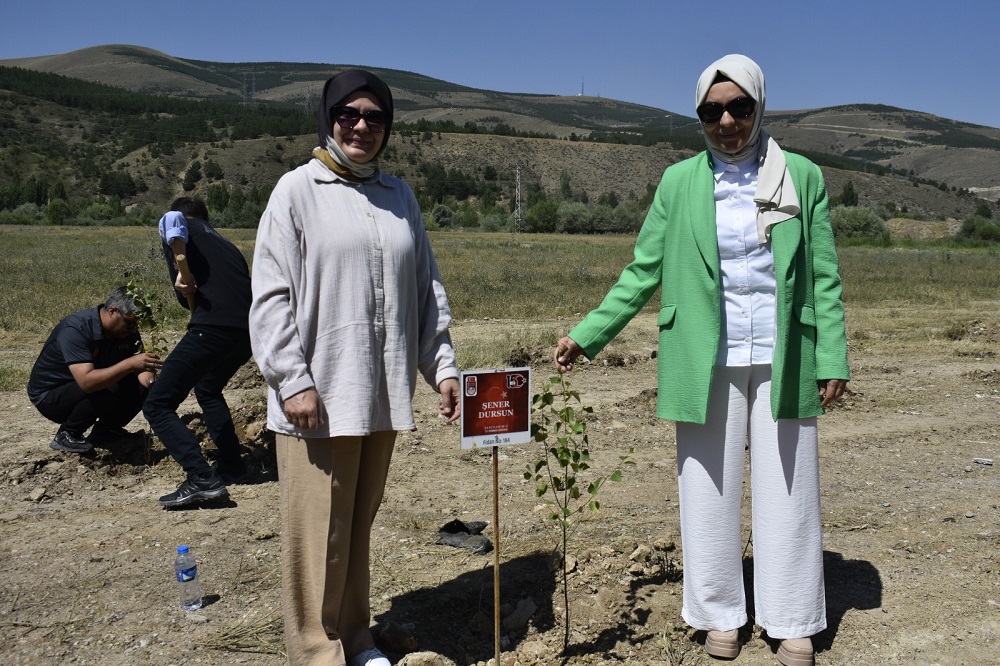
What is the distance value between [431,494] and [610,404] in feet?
7.88

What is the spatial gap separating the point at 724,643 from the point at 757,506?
0.53 metres

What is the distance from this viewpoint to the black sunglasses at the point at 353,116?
2777 millimetres

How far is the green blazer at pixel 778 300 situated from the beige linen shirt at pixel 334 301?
0.88m

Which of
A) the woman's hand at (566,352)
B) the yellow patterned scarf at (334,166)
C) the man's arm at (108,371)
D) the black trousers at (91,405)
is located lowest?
the black trousers at (91,405)

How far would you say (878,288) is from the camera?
16.8 metres

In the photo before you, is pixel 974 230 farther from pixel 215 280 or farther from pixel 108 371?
pixel 108 371

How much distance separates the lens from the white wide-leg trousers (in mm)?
3100

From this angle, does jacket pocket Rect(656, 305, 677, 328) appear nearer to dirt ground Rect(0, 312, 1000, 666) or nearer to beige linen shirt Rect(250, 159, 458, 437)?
beige linen shirt Rect(250, 159, 458, 437)

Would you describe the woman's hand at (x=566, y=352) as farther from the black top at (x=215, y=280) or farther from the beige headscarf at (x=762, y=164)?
the black top at (x=215, y=280)

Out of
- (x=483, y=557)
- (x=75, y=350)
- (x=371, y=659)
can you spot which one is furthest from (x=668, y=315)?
(x=75, y=350)

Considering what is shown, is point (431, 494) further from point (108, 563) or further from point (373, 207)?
point (373, 207)

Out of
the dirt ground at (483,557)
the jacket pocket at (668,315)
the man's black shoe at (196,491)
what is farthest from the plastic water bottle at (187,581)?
the jacket pocket at (668,315)

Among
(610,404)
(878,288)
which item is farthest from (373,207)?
(878,288)

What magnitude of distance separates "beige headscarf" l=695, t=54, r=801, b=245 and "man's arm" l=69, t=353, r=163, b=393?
3.56 m
